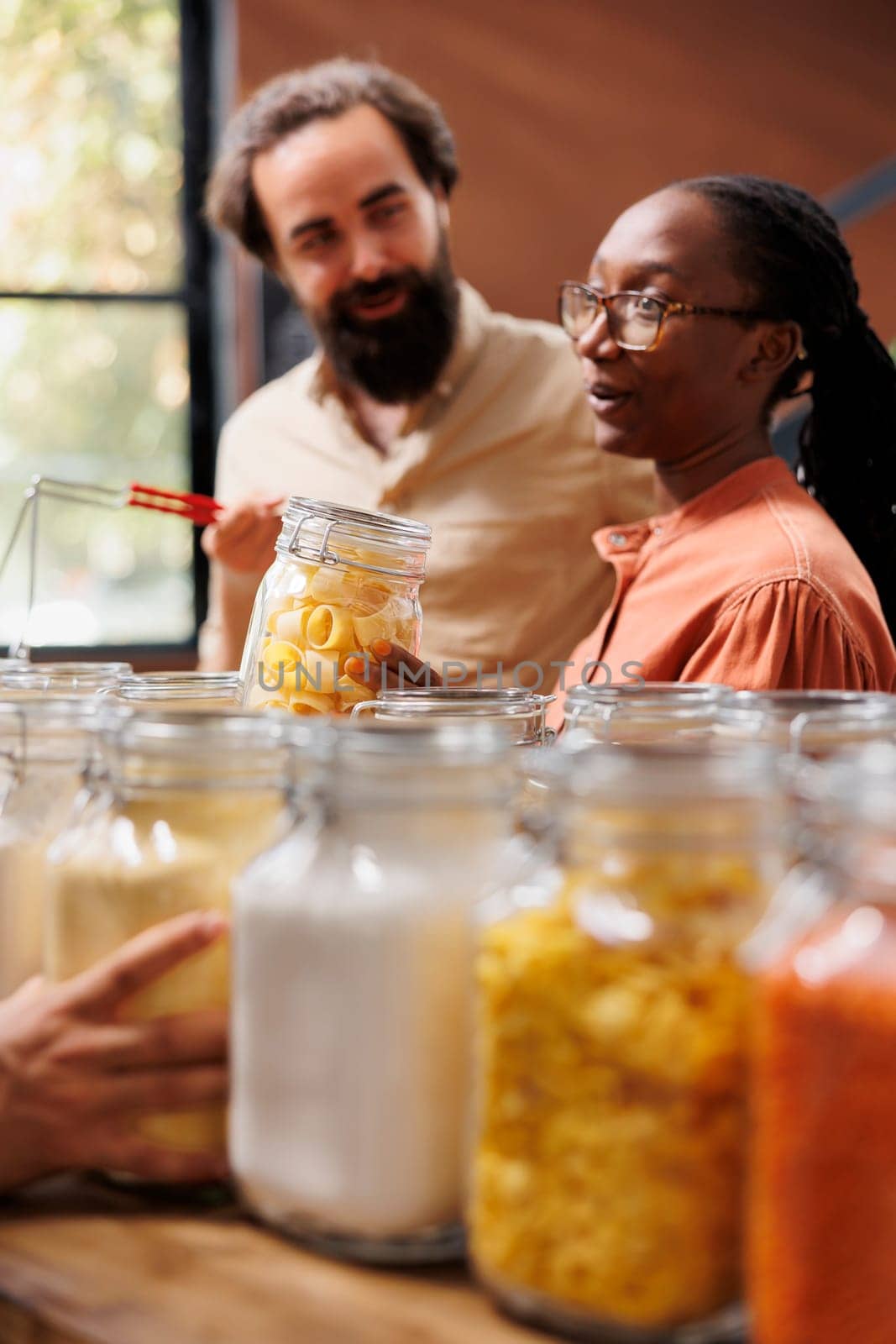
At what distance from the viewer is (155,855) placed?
63 cm

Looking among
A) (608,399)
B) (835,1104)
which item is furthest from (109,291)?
Answer: (835,1104)

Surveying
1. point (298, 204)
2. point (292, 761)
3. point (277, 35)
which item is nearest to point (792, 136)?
point (277, 35)

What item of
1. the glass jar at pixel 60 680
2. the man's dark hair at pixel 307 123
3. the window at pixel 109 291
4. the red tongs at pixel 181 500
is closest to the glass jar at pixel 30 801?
the glass jar at pixel 60 680

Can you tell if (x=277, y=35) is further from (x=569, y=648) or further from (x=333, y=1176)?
(x=333, y=1176)

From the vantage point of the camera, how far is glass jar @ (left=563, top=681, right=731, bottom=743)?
2.44 feet

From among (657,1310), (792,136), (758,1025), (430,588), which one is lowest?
(657,1310)

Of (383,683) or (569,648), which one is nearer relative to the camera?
(383,683)

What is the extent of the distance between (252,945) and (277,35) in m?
3.49

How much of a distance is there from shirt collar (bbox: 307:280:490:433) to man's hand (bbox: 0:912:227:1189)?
1.81 m

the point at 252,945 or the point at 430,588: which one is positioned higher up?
the point at 430,588

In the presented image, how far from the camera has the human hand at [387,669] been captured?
1043 millimetres

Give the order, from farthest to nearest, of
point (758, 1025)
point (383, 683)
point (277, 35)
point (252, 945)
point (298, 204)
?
point (277, 35)
point (298, 204)
point (383, 683)
point (252, 945)
point (758, 1025)

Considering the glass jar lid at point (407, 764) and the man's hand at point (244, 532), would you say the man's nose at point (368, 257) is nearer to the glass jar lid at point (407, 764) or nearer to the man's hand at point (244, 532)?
the man's hand at point (244, 532)

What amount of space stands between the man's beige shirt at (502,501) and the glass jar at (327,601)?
1032mm
